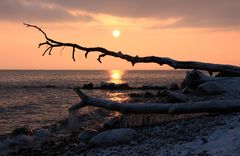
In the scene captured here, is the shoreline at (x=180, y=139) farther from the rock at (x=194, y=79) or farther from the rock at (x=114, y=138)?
the rock at (x=194, y=79)

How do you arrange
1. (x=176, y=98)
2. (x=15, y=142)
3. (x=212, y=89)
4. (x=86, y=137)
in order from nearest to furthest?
(x=86, y=137), (x=15, y=142), (x=176, y=98), (x=212, y=89)

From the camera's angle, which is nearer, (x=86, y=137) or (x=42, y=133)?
(x=86, y=137)

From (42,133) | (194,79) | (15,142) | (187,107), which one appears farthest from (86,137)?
(194,79)

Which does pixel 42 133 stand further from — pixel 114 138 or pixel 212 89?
pixel 212 89

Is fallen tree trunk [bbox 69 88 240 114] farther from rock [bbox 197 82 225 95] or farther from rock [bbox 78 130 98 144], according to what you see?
rock [bbox 197 82 225 95]

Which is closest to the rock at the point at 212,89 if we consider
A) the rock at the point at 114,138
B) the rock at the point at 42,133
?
the rock at the point at 42,133

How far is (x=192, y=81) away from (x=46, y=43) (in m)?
14.3

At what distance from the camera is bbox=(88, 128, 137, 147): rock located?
1191cm

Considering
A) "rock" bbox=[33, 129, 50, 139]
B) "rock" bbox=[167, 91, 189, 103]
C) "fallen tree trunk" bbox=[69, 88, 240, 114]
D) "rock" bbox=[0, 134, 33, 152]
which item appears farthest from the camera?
"rock" bbox=[167, 91, 189, 103]

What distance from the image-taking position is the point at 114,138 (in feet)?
39.3

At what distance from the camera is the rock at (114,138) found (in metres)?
11.9

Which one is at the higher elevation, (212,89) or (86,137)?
(212,89)

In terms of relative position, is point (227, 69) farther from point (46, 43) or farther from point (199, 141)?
point (46, 43)

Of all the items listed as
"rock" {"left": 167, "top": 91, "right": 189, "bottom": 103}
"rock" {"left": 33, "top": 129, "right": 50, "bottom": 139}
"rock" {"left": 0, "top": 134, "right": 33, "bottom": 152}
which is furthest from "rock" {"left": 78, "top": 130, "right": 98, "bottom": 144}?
"rock" {"left": 167, "top": 91, "right": 189, "bottom": 103}
